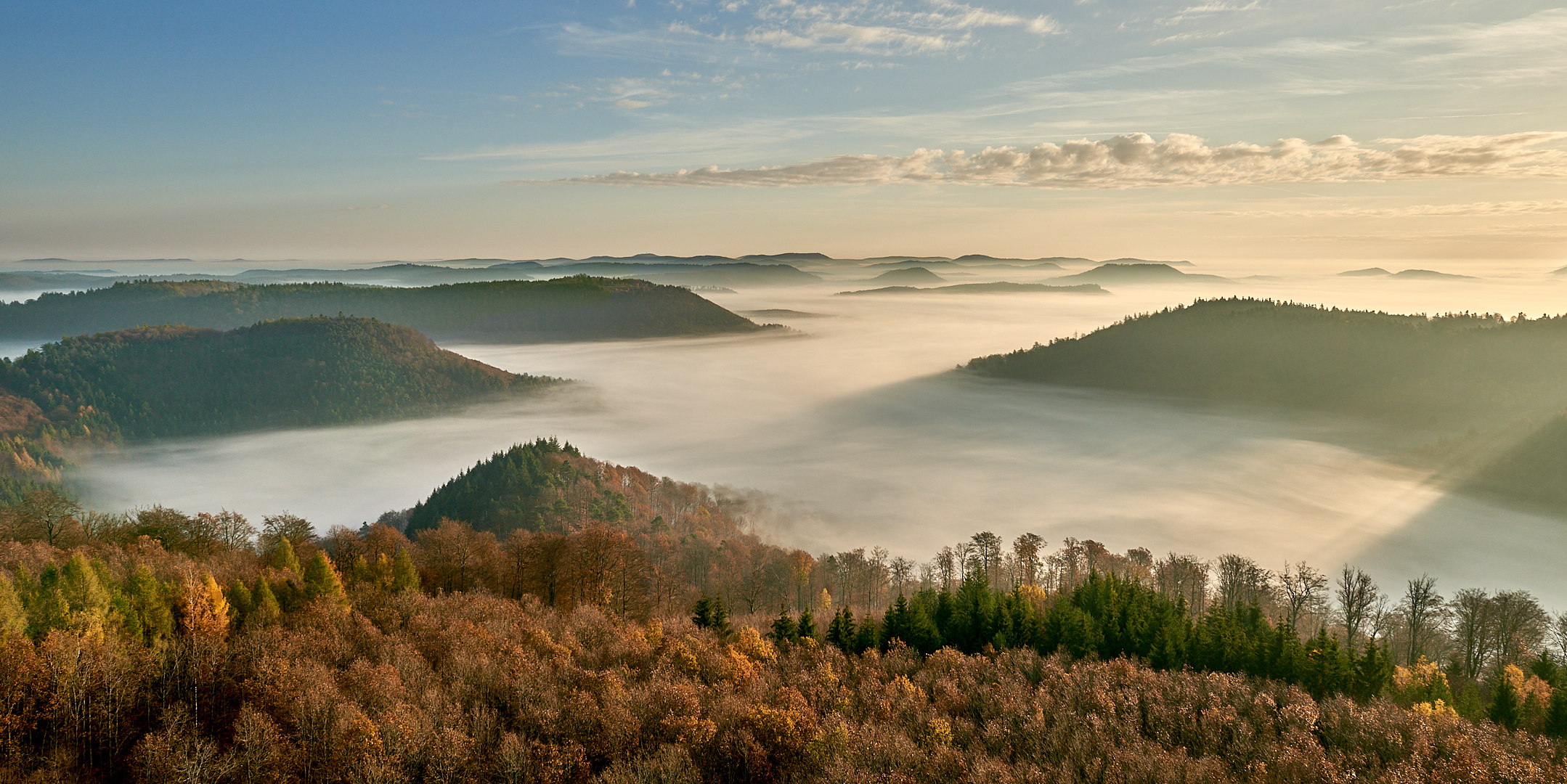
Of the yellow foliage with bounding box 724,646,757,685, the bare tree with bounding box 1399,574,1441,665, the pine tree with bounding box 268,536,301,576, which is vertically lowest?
the bare tree with bounding box 1399,574,1441,665

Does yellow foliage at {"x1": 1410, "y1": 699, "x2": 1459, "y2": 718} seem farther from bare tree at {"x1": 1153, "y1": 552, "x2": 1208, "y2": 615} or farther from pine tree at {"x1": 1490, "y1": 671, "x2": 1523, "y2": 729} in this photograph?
bare tree at {"x1": 1153, "y1": 552, "x2": 1208, "y2": 615}

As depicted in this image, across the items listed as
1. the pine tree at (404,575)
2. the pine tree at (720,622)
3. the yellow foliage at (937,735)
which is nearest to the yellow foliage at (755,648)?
the pine tree at (720,622)

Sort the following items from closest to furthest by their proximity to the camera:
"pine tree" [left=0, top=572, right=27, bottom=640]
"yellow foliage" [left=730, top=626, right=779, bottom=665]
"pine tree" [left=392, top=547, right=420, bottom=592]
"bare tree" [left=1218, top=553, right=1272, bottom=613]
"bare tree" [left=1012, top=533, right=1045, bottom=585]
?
"pine tree" [left=0, top=572, right=27, bottom=640], "yellow foliage" [left=730, top=626, right=779, bottom=665], "pine tree" [left=392, top=547, right=420, bottom=592], "bare tree" [left=1218, top=553, right=1272, bottom=613], "bare tree" [left=1012, top=533, right=1045, bottom=585]

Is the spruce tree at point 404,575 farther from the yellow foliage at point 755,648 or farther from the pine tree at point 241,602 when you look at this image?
the yellow foliage at point 755,648

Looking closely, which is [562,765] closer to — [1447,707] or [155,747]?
[155,747]

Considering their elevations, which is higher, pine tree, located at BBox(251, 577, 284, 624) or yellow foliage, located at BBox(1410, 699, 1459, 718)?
pine tree, located at BBox(251, 577, 284, 624)

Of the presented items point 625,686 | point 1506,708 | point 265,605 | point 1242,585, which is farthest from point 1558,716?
point 265,605

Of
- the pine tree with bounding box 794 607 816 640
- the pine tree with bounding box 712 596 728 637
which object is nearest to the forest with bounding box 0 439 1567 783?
the pine tree with bounding box 712 596 728 637

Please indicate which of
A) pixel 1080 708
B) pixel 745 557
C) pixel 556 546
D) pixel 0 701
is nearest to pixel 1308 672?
pixel 1080 708
